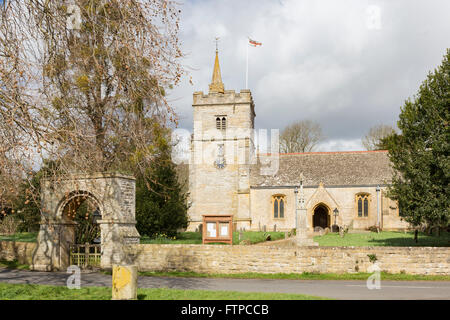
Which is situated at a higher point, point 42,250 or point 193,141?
point 193,141

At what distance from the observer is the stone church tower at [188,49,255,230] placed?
40688mm

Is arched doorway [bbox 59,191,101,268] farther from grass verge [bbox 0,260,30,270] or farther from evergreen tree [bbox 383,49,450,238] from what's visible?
evergreen tree [bbox 383,49,450,238]

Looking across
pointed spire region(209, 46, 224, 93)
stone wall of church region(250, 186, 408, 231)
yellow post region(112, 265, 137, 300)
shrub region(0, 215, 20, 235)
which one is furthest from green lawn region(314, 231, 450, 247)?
shrub region(0, 215, 20, 235)

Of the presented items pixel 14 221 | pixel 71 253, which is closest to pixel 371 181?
pixel 71 253

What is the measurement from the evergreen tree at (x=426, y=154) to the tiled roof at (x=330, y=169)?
19.4 m

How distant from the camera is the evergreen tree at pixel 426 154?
1689 cm

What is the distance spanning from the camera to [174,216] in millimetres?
24234

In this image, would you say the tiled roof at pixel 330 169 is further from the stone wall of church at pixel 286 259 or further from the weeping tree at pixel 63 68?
the weeping tree at pixel 63 68

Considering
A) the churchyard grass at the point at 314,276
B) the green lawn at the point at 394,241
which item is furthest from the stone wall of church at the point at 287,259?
the green lawn at the point at 394,241

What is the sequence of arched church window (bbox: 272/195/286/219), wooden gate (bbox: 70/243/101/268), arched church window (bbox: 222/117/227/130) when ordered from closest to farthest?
wooden gate (bbox: 70/243/101/268)
arched church window (bbox: 272/195/286/219)
arched church window (bbox: 222/117/227/130)

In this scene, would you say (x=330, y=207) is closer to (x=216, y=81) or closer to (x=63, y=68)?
(x=216, y=81)

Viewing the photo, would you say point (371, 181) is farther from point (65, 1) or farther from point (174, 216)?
point (65, 1)

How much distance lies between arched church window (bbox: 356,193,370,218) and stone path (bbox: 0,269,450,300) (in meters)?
25.3

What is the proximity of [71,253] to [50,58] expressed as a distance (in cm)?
1093
